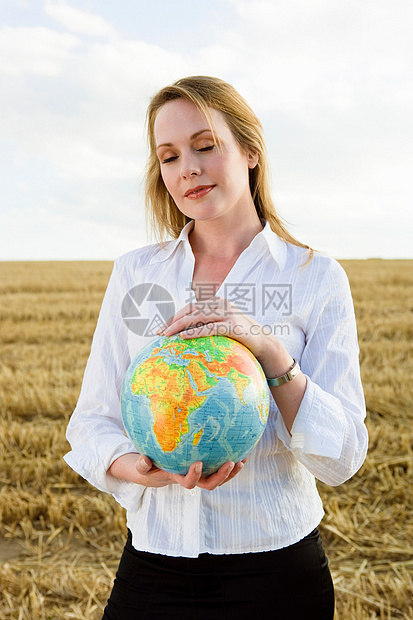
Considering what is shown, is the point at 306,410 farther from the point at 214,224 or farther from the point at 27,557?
the point at 27,557

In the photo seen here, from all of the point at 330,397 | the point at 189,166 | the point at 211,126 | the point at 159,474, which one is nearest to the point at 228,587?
→ the point at 159,474

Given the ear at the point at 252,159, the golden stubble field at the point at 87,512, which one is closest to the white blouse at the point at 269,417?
the ear at the point at 252,159

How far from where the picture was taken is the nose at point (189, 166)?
1.87 m

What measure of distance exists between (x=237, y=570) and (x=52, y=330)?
9.60 metres

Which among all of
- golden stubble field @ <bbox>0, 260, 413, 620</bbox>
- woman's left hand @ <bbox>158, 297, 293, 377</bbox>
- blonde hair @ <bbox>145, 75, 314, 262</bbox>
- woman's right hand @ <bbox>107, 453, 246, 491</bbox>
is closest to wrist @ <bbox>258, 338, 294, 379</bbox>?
woman's left hand @ <bbox>158, 297, 293, 377</bbox>

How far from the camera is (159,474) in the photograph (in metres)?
1.73

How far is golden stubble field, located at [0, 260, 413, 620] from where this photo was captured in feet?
11.0

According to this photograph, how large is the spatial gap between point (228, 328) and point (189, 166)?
56 cm

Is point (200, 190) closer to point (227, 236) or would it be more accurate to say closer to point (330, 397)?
point (227, 236)

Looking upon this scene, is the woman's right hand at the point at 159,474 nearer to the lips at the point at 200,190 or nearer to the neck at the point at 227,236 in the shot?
the neck at the point at 227,236

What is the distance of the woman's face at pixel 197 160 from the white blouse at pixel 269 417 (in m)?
0.19

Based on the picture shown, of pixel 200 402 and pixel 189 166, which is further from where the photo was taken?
pixel 189 166

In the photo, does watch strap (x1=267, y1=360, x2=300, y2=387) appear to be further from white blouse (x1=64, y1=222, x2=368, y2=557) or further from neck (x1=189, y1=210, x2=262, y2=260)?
neck (x1=189, y1=210, x2=262, y2=260)

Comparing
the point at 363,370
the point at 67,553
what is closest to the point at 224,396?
the point at 67,553
